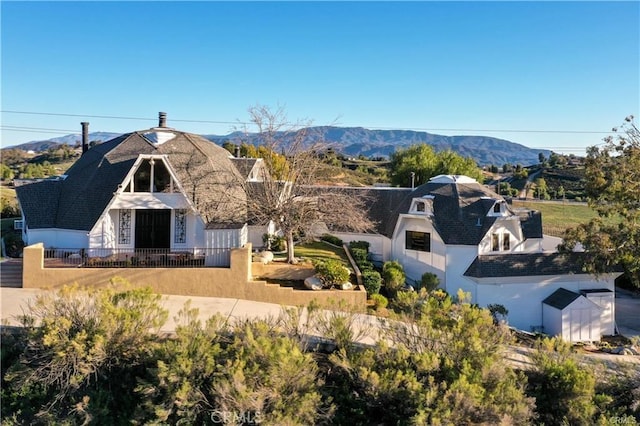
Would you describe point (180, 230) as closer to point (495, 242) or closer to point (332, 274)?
point (332, 274)

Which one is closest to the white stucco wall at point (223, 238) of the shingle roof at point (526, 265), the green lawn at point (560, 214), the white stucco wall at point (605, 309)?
the shingle roof at point (526, 265)

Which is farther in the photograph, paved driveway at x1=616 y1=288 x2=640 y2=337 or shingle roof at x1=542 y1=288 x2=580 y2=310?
paved driveway at x1=616 y1=288 x2=640 y2=337

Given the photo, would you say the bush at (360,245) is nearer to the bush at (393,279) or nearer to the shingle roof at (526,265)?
the bush at (393,279)

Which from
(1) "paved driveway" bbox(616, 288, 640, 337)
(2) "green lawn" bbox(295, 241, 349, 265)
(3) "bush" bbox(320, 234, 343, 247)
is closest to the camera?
(1) "paved driveway" bbox(616, 288, 640, 337)

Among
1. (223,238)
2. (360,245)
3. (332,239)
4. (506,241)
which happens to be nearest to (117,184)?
(223,238)

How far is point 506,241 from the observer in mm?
22891

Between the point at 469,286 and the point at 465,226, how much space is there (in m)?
3.41

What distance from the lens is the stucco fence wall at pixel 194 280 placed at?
15617 mm

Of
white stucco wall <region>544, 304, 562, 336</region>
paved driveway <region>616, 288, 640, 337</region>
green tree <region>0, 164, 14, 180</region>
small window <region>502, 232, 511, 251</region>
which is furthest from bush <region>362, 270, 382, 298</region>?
green tree <region>0, 164, 14, 180</region>

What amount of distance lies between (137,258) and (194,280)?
3.02m

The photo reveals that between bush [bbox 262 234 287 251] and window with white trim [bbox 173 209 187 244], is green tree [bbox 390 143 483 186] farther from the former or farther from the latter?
window with white trim [bbox 173 209 187 244]

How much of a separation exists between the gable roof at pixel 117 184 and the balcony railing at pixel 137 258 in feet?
4.56

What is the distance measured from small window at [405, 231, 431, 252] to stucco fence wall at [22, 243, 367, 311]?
8765 mm

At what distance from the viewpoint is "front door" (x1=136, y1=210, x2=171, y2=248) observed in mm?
19047
